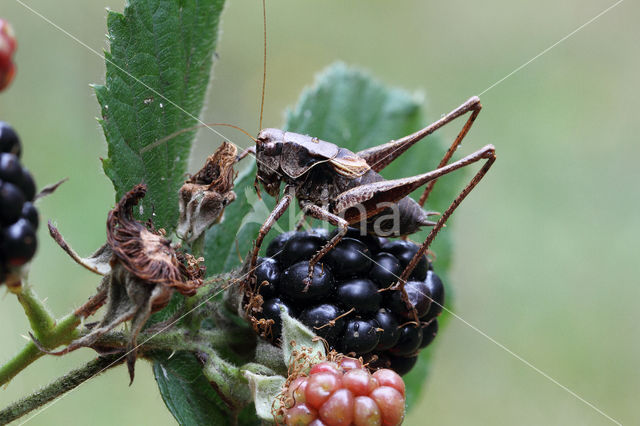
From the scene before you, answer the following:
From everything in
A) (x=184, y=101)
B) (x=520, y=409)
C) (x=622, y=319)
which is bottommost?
(x=520, y=409)

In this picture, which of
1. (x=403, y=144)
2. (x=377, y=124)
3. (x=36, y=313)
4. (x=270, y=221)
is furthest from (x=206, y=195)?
(x=377, y=124)

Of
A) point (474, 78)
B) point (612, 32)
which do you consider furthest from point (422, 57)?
point (612, 32)

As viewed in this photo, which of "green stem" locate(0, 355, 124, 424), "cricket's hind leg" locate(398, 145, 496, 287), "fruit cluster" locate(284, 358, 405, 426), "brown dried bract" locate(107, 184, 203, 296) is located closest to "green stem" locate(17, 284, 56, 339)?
"green stem" locate(0, 355, 124, 424)

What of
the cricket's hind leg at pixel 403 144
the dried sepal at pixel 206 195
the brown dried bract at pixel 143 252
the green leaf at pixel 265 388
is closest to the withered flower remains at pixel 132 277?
the brown dried bract at pixel 143 252

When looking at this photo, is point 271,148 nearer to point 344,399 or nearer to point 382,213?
point 382,213

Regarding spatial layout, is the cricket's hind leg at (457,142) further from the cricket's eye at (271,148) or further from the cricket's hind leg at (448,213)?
the cricket's eye at (271,148)

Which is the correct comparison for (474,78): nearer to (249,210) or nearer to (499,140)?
(499,140)
